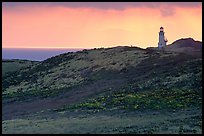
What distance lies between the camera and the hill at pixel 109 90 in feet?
109

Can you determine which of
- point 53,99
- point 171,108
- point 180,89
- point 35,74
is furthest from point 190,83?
point 35,74

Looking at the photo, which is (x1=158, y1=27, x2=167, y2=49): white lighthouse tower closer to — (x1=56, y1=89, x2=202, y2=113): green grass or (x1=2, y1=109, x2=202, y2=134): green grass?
(x1=56, y1=89, x2=202, y2=113): green grass

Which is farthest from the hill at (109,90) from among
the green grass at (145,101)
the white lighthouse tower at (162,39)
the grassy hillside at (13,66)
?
the white lighthouse tower at (162,39)

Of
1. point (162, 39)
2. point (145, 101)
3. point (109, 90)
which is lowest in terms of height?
point (145, 101)

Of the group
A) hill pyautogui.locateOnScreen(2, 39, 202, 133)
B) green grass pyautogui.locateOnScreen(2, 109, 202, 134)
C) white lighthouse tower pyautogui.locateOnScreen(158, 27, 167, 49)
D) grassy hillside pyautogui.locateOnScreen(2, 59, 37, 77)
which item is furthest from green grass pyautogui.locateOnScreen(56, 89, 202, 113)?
white lighthouse tower pyautogui.locateOnScreen(158, 27, 167, 49)

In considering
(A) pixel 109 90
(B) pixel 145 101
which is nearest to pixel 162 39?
(A) pixel 109 90

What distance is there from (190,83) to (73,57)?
100ft

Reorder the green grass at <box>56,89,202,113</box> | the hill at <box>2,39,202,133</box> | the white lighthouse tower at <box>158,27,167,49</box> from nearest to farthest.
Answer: the hill at <box>2,39,202,133</box> < the green grass at <box>56,89,202,113</box> < the white lighthouse tower at <box>158,27,167,49</box>

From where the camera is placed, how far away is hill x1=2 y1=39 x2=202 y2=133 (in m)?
33.3

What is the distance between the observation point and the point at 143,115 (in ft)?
113

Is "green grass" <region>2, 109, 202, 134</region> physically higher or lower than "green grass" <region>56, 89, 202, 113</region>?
lower

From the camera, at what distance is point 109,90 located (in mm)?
48344

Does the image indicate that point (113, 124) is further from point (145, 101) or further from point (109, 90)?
point (109, 90)

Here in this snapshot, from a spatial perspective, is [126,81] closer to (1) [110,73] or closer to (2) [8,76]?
(1) [110,73]
